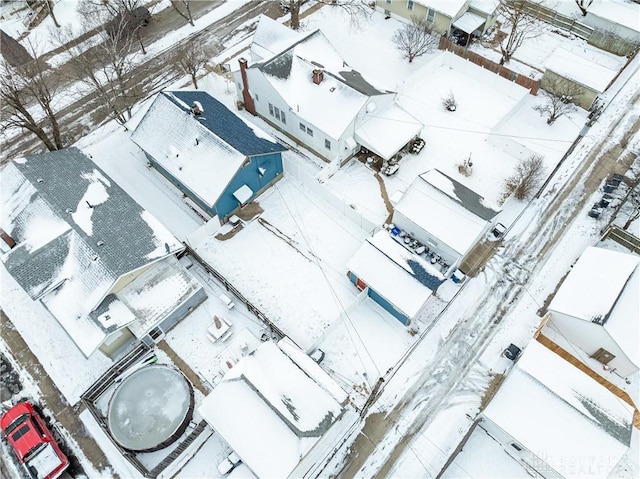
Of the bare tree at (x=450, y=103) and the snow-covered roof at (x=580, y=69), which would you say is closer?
the snow-covered roof at (x=580, y=69)

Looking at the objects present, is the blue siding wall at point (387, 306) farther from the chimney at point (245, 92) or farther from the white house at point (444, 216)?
the chimney at point (245, 92)

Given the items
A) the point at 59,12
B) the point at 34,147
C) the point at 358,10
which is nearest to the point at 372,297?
the point at 34,147

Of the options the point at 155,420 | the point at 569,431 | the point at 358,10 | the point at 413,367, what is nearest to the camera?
the point at 569,431

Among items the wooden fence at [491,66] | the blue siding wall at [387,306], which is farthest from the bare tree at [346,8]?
the blue siding wall at [387,306]

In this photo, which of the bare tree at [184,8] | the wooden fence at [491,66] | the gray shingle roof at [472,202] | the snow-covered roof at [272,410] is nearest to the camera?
the snow-covered roof at [272,410]

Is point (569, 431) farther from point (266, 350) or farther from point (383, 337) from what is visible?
point (266, 350)

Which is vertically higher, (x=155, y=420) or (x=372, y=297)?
(x=372, y=297)

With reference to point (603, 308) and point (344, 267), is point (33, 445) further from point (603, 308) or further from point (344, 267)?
point (603, 308)
